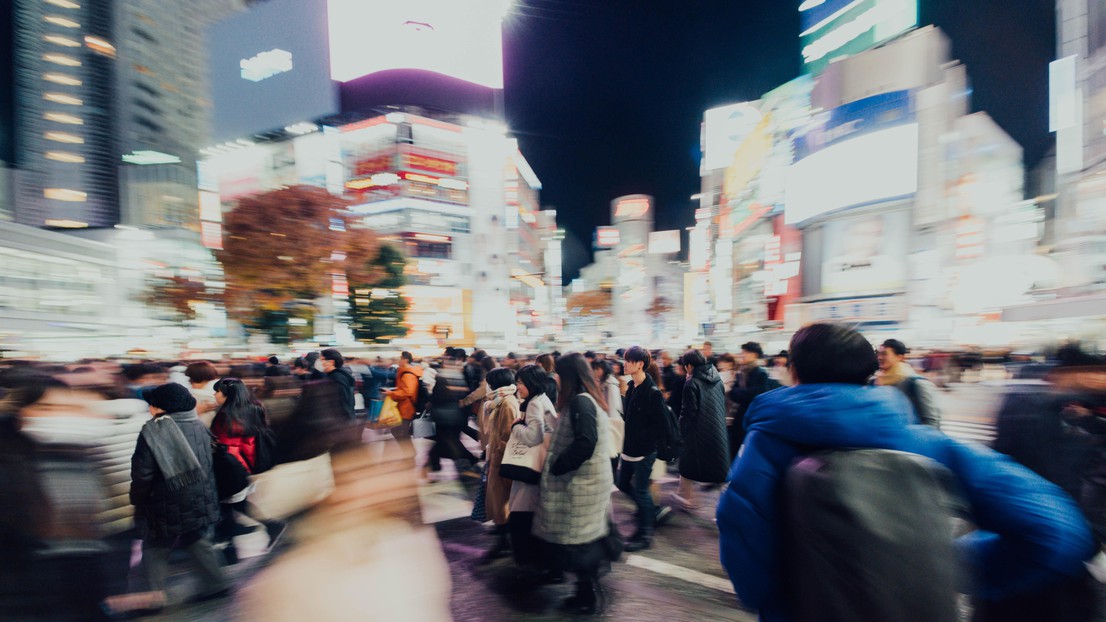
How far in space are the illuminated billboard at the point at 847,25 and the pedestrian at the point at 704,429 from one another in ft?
143

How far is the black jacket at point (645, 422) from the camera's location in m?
5.32

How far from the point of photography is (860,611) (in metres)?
1.26

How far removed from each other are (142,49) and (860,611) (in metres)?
89.3

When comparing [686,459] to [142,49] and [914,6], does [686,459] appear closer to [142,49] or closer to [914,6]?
[914,6]

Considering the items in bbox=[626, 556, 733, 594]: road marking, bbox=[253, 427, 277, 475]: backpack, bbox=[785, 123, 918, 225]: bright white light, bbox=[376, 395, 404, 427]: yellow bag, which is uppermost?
bbox=[785, 123, 918, 225]: bright white light

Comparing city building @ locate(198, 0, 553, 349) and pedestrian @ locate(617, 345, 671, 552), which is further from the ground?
city building @ locate(198, 0, 553, 349)

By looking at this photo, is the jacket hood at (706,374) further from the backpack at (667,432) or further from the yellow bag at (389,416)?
the yellow bag at (389,416)

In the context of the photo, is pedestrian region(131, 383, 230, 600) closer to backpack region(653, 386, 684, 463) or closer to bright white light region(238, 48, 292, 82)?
backpack region(653, 386, 684, 463)

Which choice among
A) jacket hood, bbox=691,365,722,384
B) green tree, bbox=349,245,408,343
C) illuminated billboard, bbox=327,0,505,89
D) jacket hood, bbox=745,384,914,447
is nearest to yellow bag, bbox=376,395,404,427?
jacket hood, bbox=691,365,722,384

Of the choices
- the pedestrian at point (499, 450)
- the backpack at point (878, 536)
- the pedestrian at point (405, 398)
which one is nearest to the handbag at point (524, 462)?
the pedestrian at point (499, 450)

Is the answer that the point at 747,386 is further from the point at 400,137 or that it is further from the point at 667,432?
the point at 400,137

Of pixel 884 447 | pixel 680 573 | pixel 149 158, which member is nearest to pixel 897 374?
pixel 680 573

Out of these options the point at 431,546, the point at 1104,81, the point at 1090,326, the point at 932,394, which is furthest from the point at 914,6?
the point at 431,546

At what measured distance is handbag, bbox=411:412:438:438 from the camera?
757 centimetres
